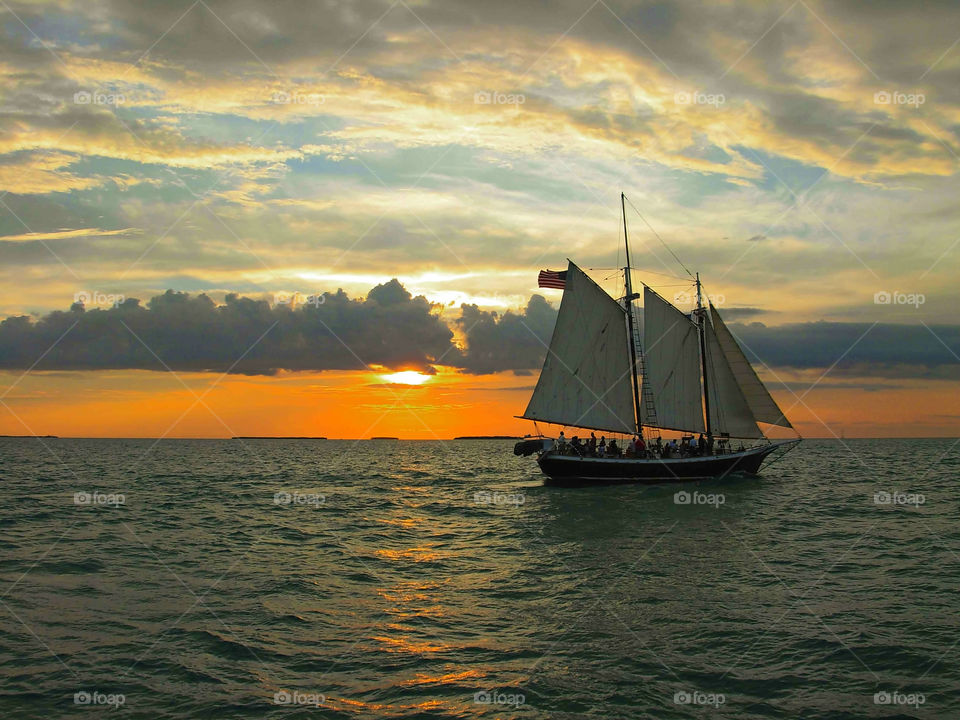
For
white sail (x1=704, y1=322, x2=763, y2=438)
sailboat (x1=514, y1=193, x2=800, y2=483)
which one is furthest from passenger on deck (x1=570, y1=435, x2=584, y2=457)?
white sail (x1=704, y1=322, x2=763, y2=438)

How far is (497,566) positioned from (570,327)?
3408cm

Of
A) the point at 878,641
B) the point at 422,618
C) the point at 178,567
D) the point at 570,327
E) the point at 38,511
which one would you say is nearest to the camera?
the point at 878,641

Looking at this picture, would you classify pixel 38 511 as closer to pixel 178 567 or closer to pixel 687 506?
pixel 178 567

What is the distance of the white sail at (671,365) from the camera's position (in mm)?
60375

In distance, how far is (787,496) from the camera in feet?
166

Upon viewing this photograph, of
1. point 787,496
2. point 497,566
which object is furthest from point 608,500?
point 497,566

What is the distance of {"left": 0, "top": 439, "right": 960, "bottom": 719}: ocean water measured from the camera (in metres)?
12.9

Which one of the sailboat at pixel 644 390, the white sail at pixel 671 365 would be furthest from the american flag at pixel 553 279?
the white sail at pixel 671 365

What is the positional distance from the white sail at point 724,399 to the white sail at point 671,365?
1.15 m

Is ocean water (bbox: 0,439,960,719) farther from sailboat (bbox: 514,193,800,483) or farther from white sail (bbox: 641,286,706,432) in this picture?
white sail (bbox: 641,286,706,432)

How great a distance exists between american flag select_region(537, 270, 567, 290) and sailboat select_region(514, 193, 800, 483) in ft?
0.56

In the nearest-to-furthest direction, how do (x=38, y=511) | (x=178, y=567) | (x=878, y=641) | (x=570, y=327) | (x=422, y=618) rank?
(x=878, y=641)
(x=422, y=618)
(x=178, y=567)
(x=38, y=511)
(x=570, y=327)

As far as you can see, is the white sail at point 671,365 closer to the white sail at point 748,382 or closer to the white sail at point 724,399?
the white sail at point 724,399

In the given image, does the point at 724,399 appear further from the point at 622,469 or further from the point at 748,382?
the point at 622,469
